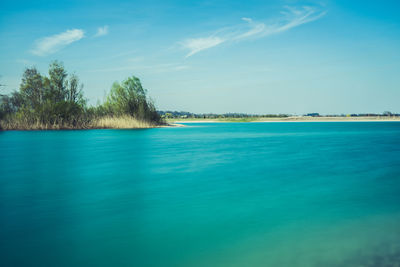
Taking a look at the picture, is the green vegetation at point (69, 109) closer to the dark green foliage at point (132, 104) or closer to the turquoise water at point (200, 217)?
the dark green foliage at point (132, 104)

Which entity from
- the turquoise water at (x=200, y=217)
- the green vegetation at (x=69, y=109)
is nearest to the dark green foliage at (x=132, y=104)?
the green vegetation at (x=69, y=109)

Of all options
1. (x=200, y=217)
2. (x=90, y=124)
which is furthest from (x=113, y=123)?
(x=200, y=217)

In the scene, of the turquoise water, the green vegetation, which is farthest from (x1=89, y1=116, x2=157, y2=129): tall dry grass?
the turquoise water

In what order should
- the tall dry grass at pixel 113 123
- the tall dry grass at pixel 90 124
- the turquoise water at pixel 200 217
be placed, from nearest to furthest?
1. the turquoise water at pixel 200 217
2. the tall dry grass at pixel 90 124
3. the tall dry grass at pixel 113 123

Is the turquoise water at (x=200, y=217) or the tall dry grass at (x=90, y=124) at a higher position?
the tall dry grass at (x=90, y=124)

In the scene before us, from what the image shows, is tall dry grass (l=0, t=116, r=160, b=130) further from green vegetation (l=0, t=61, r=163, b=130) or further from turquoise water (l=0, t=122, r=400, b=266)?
turquoise water (l=0, t=122, r=400, b=266)

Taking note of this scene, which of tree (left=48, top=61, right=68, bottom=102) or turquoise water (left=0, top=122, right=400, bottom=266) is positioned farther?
tree (left=48, top=61, right=68, bottom=102)

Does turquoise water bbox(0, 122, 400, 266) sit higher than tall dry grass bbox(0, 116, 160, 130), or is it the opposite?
tall dry grass bbox(0, 116, 160, 130)

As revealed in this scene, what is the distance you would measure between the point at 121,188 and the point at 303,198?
14.6 ft

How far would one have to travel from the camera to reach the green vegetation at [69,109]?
110ft

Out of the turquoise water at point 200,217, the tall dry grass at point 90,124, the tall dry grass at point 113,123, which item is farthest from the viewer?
the tall dry grass at point 113,123

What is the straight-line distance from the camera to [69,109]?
114ft

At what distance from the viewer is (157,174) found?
986 cm

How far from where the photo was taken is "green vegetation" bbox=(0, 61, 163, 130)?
1316 inches
